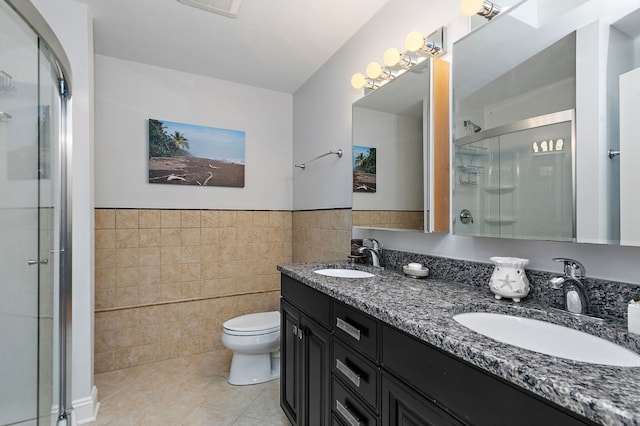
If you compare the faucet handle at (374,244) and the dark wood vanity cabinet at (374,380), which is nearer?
the dark wood vanity cabinet at (374,380)

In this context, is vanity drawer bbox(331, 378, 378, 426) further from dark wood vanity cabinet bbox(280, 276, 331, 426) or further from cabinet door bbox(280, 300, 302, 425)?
cabinet door bbox(280, 300, 302, 425)

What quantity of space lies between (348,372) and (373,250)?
84 centimetres

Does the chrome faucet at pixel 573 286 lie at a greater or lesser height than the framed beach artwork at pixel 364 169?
lesser

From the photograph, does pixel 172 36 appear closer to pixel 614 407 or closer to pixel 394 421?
pixel 394 421

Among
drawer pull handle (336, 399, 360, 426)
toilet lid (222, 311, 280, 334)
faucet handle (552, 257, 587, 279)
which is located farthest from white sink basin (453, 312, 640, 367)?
toilet lid (222, 311, 280, 334)

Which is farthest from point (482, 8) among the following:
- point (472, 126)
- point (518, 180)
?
point (518, 180)

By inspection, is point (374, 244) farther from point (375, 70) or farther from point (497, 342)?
point (497, 342)

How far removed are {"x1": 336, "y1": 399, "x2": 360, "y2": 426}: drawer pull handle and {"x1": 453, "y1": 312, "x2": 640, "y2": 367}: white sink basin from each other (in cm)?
52

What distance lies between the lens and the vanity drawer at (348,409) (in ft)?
3.46

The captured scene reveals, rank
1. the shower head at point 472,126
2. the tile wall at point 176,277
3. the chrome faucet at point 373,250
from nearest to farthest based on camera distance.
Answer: the shower head at point 472,126
the chrome faucet at point 373,250
the tile wall at point 176,277

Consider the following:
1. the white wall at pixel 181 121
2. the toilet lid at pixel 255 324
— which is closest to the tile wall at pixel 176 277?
the white wall at pixel 181 121

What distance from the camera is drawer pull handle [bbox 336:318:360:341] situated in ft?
3.70

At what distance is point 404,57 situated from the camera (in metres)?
1.62

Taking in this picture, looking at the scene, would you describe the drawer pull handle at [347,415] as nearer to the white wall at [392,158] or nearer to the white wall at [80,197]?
the white wall at [392,158]
